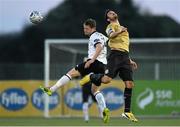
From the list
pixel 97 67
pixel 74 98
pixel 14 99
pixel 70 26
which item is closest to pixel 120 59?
pixel 97 67

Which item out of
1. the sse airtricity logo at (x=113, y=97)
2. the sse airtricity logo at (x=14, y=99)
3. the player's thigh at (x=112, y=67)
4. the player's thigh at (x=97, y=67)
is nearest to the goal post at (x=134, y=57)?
the sse airtricity logo at (x=113, y=97)

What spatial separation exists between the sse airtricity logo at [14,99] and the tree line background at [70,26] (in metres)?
31.8

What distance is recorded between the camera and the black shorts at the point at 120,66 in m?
19.3

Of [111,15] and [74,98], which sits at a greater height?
[111,15]

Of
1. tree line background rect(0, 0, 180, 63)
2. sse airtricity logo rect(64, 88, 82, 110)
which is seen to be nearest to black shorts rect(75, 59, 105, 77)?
sse airtricity logo rect(64, 88, 82, 110)

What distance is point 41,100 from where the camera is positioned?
3203 cm

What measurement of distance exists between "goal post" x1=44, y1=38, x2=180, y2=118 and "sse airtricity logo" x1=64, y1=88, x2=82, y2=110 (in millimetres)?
113

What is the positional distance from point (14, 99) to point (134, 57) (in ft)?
16.4

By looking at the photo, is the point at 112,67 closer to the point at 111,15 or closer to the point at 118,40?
the point at 118,40

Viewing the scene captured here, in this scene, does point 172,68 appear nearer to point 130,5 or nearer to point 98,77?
point 98,77

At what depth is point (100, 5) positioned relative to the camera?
70.1 meters

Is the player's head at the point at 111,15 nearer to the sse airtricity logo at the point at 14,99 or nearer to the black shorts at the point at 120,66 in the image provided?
the black shorts at the point at 120,66

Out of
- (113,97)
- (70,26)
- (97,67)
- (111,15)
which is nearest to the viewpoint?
(111,15)

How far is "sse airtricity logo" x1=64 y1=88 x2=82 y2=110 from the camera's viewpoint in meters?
31.0
